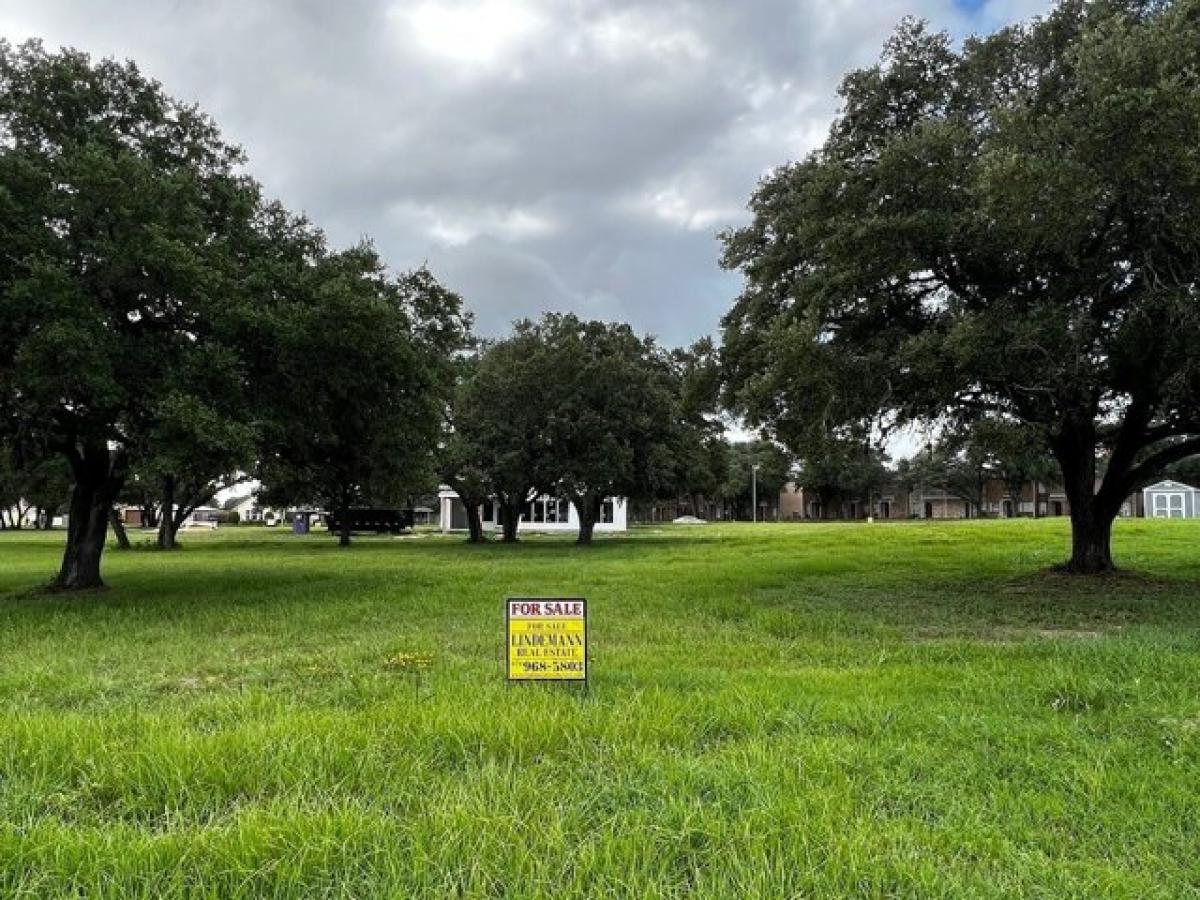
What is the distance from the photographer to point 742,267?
1744cm

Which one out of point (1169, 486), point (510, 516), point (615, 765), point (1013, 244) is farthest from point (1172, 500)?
point (615, 765)

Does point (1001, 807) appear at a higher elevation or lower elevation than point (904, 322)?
lower

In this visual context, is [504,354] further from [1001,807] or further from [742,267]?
[1001,807]

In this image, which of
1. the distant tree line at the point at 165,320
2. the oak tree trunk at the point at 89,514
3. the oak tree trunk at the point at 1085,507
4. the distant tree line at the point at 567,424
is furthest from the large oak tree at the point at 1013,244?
the distant tree line at the point at 567,424

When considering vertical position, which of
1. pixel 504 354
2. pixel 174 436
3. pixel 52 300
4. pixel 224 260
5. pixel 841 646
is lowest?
pixel 841 646

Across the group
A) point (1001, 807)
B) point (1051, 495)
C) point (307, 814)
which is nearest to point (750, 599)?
point (1001, 807)

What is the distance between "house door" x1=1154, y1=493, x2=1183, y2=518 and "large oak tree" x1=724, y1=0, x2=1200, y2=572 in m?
57.8

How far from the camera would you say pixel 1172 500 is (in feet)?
209

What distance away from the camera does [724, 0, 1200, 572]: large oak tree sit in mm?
9727

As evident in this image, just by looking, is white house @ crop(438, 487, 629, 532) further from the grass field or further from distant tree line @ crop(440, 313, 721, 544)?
the grass field

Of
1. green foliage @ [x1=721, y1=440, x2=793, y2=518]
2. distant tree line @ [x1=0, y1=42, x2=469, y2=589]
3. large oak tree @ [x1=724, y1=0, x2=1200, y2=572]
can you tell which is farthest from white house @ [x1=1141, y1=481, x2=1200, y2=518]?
distant tree line @ [x1=0, y1=42, x2=469, y2=589]

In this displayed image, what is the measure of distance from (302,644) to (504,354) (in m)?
26.3

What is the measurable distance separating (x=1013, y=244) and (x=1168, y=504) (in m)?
64.1

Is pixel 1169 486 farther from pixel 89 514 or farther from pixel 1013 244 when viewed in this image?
pixel 89 514
